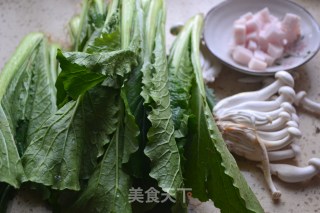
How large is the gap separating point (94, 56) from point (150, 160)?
218 millimetres

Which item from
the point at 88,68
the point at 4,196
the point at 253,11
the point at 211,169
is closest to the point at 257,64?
the point at 253,11

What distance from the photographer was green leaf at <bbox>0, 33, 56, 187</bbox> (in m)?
0.84

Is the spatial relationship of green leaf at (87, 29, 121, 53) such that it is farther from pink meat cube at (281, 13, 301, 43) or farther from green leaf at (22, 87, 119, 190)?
pink meat cube at (281, 13, 301, 43)

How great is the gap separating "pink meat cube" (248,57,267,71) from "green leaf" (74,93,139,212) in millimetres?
466

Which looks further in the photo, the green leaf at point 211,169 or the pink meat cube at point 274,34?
the pink meat cube at point 274,34

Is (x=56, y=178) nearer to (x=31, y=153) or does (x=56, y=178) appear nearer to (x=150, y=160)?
(x=31, y=153)

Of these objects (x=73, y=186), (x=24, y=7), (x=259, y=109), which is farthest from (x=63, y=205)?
(x=24, y=7)

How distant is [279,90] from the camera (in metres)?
1.13

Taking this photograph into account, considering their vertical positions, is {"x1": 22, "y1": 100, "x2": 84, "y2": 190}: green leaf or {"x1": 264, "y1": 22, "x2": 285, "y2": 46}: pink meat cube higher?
{"x1": 22, "y1": 100, "x2": 84, "y2": 190}: green leaf

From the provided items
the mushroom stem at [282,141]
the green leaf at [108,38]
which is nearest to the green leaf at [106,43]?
the green leaf at [108,38]

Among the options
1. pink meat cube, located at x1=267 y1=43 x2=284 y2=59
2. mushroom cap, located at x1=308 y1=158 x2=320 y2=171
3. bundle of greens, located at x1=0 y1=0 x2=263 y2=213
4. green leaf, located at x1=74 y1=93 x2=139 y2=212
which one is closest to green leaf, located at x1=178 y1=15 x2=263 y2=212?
bundle of greens, located at x1=0 y1=0 x2=263 y2=213

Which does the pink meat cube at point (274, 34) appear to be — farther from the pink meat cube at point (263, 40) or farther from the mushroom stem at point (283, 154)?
the mushroom stem at point (283, 154)

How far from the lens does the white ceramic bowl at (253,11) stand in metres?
1.22

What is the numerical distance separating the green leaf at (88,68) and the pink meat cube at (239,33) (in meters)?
0.47
